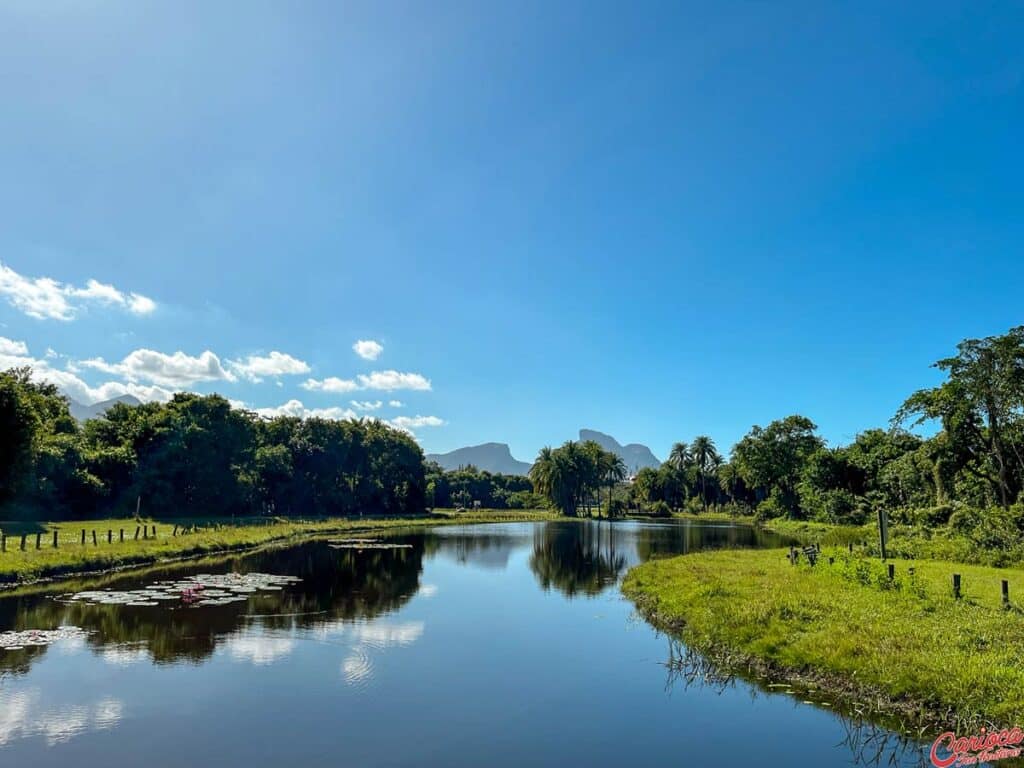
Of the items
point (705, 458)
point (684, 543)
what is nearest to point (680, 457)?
point (705, 458)

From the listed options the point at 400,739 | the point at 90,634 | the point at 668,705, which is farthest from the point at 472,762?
the point at 90,634

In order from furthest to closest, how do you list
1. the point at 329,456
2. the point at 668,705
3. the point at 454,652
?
the point at 329,456 < the point at 454,652 < the point at 668,705

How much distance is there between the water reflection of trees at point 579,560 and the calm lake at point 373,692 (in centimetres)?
654

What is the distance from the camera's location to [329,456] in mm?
96812

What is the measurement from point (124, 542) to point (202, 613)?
2100 centimetres

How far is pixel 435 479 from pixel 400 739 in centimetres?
12616

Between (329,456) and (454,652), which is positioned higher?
(329,456)

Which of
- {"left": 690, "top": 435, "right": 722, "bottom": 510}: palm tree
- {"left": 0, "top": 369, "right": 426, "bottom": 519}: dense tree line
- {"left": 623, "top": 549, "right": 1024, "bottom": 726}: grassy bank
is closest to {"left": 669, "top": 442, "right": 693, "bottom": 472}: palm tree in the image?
{"left": 690, "top": 435, "right": 722, "bottom": 510}: palm tree

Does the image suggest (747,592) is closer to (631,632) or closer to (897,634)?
(631,632)

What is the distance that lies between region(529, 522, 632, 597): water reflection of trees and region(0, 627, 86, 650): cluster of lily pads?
2141 centimetres

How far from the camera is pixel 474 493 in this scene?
148 meters

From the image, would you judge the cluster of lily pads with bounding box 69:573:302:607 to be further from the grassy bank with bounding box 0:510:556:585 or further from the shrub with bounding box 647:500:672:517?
the shrub with bounding box 647:500:672:517

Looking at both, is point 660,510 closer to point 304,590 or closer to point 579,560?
point 579,560

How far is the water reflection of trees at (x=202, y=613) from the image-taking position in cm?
1981
